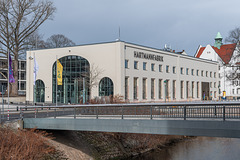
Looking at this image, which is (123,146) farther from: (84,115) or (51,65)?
(51,65)

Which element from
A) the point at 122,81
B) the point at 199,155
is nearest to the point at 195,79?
the point at 122,81

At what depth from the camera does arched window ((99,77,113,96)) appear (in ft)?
144

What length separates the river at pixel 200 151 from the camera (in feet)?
74.9

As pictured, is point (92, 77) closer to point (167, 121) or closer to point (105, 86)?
point (105, 86)

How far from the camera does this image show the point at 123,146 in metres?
24.1

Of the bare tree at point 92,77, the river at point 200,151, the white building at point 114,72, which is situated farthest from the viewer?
the white building at point 114,72

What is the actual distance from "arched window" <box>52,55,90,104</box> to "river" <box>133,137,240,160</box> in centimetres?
2082

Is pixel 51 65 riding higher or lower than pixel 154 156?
higher

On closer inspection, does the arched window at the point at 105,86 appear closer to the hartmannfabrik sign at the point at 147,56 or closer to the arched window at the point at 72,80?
the arched window at the point at 72,80

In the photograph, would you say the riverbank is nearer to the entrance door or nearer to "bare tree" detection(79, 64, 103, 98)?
"bare tree" detection(79, 64, 103, 98)

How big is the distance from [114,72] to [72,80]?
25.3 feet

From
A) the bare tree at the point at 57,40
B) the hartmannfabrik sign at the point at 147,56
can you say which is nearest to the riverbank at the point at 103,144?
the hartmannfabrik sign at the point at 147,56

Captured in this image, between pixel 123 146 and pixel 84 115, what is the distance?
7037 mm

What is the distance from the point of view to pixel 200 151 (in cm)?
2488
